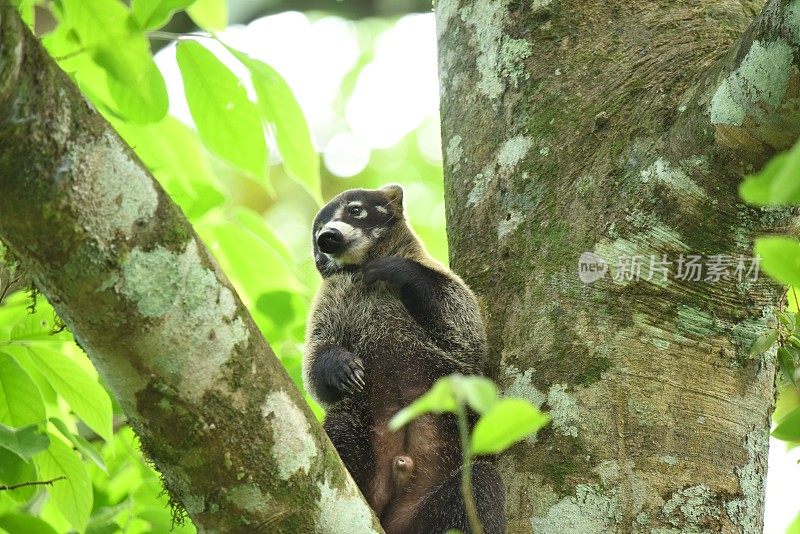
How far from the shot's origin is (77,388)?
3.38m

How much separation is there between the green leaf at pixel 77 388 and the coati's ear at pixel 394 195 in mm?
2770

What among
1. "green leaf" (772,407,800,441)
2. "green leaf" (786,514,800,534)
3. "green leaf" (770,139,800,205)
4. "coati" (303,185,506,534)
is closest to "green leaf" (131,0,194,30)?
"coati" (303,185,506,534)

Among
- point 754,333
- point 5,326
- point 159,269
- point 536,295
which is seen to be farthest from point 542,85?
point 5,326

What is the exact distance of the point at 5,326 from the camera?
3.94 metres

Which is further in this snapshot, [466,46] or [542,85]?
[466,46]

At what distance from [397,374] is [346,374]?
27 cm

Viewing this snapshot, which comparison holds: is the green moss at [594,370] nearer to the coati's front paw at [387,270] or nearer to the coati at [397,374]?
the coati at [397,374]

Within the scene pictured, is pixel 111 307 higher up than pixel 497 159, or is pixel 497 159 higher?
pixel 111 307

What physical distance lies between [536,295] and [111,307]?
1.84 m

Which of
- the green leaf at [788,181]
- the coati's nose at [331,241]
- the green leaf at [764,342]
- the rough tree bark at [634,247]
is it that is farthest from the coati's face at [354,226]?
the green leaf at [788,181]

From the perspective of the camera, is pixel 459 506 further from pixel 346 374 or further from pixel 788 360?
pixel 788 360

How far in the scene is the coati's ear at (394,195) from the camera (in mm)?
5768

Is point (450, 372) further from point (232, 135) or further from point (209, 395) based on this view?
point (209, 395)

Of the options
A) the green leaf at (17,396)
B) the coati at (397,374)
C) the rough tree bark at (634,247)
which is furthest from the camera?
the coati at (397,374)
